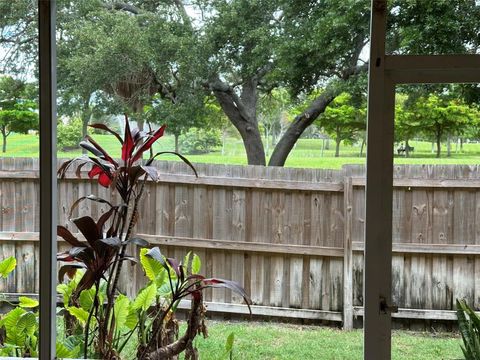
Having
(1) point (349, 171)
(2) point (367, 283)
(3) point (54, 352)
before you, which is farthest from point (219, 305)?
(2) point (367, 283)

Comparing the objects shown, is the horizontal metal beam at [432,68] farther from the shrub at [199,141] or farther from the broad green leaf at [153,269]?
the shrub at [199,141]

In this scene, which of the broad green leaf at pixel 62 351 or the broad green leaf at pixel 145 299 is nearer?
the broad green leaf at pixel 62 351

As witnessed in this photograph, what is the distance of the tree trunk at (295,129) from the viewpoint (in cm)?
351

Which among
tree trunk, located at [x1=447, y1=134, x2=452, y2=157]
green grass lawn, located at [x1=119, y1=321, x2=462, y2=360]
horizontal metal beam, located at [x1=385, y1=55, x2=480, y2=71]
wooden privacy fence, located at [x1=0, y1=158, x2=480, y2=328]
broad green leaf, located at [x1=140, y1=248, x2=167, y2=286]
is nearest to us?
horizontal metal beam, located at [x1=385, y1=55, x2=480, y2=71]

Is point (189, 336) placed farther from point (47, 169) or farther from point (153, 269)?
point (47, 169)

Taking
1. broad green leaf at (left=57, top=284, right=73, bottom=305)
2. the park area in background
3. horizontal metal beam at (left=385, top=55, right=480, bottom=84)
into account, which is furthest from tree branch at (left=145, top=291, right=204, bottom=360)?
the park area in background

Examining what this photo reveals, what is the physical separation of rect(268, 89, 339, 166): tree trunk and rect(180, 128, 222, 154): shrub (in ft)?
1.27

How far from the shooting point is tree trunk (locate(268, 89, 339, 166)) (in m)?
3.51

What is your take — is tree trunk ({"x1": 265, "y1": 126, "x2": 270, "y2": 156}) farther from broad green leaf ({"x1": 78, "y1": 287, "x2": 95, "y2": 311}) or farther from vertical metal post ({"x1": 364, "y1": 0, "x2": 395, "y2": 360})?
vertical metal post ({"x1": 364, "y1": 0, "x2": 395, "y2": 360})

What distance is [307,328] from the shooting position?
3225mm

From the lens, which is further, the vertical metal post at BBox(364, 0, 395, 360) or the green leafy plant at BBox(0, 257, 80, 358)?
the green leafy plant at BBox(0, 257, 80, 358)

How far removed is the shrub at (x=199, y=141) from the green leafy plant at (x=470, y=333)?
1983mm

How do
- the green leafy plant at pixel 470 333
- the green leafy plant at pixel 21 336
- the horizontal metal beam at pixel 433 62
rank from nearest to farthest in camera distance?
the horizontal metal beam at pixel 433 62, the green leafy plant at pixel 470 333, the green leafy plant at pixel 21 336

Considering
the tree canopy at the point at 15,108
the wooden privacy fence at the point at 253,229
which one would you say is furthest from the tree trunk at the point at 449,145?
the tree canopy at the point at 15,108
